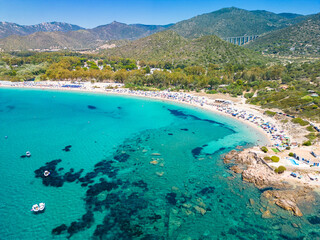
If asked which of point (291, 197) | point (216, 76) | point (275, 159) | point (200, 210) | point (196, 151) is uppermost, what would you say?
point (216, 76)

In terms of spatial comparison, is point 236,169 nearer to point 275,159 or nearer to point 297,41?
point 275,159

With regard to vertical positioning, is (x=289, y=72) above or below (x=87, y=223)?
above

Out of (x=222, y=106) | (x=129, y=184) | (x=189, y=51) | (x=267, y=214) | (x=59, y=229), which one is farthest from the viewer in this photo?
(x=189, y=51)

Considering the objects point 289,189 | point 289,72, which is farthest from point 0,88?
point 289,72

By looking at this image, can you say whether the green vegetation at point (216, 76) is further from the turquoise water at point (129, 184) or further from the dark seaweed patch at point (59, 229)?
the dark seaweed patch at point (59, 229)

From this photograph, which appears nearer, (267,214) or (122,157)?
(267,214)

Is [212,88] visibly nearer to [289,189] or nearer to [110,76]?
[110,76]

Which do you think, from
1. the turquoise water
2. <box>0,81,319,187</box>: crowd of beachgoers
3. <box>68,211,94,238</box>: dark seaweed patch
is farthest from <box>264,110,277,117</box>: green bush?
<box>68,211,94,238</box>: dark seaweed patch

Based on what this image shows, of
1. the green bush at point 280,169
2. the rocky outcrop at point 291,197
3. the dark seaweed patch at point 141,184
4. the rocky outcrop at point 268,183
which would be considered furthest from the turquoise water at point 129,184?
the green bush at point 280,169

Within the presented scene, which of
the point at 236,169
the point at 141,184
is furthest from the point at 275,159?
the point at 141,184
